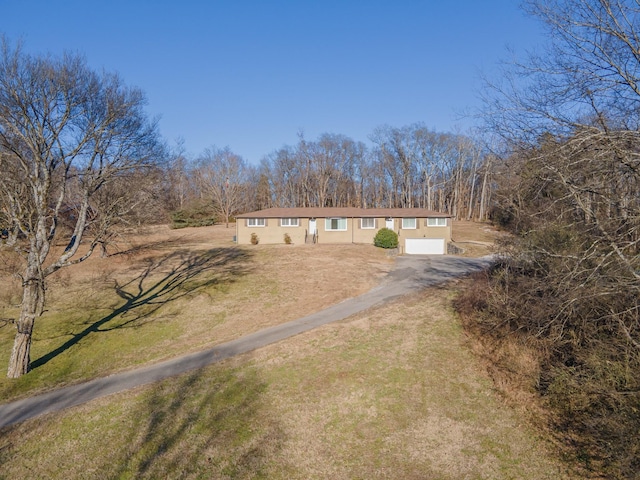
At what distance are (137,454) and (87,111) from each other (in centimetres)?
1097

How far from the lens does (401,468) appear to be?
290 inches

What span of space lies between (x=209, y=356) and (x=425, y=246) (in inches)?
953

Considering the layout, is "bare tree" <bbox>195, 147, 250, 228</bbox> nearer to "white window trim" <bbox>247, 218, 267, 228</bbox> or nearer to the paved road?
"white window trim" <bbox>247, 218, 267, 228</bbox>

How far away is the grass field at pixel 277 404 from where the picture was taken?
24.7 ft

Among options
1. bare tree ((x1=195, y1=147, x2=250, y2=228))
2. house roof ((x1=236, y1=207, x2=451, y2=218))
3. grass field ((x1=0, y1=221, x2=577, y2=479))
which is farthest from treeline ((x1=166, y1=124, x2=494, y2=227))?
grass field ((x1=0, y1=221, x2=577, y2=479))

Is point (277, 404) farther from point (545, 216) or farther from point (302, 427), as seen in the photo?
point (545, 216)

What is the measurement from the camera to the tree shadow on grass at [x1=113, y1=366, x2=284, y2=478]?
7.43 meters

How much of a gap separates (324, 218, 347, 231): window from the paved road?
1223 cm

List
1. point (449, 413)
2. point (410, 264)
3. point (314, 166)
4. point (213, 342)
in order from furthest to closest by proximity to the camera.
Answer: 1. point (314, 166)
2. point (410, 264)
3. point (213, 342)
4. point (449, 413)

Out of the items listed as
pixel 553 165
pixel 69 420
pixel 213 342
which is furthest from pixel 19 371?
pixel 553 165

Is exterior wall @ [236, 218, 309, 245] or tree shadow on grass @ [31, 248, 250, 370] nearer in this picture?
tree shadow on grass @ [31, 248, 250, 370]

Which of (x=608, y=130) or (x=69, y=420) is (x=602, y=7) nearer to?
(x=608, y=130)

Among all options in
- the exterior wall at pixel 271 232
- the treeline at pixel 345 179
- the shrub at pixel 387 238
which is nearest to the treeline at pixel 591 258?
the shrub at pixel 387 238

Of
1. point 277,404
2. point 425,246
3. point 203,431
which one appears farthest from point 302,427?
point 425,246
